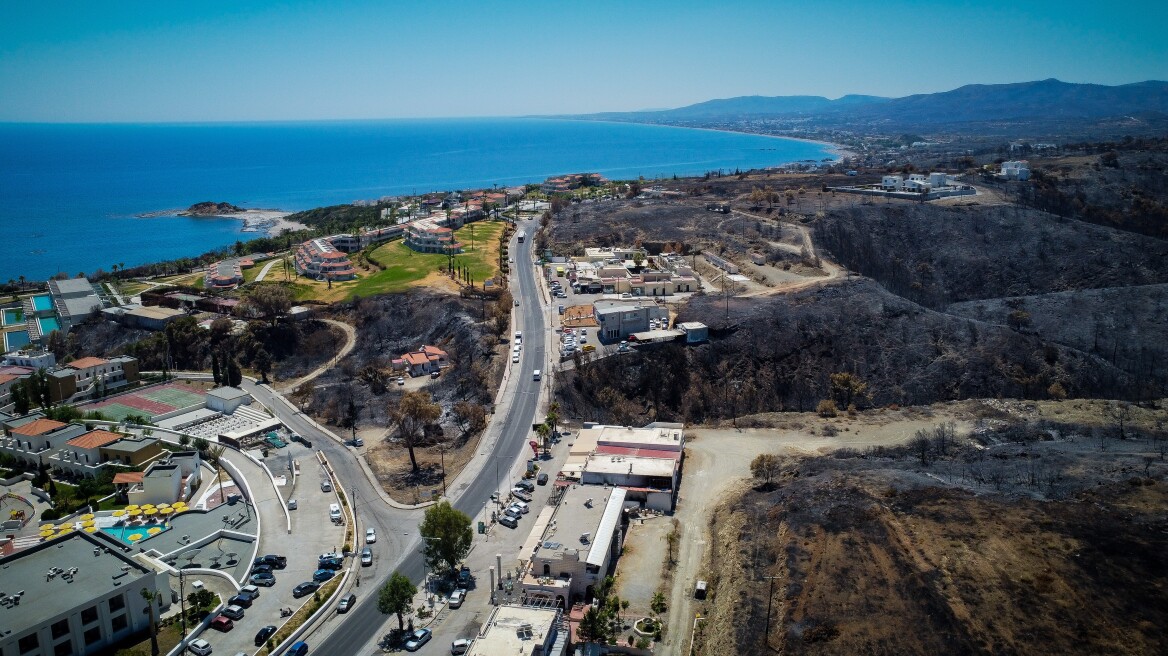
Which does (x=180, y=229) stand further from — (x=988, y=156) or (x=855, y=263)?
(x=988, y=156)

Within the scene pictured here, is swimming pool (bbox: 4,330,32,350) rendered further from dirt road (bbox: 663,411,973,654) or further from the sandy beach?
dirt road (bbox: 663,411,973,654)

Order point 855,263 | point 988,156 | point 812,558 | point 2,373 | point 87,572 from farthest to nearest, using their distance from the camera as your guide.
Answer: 1. point 988,156
2. point 855,263
3. point 2,373
4. point 812,558
5. point 87,572

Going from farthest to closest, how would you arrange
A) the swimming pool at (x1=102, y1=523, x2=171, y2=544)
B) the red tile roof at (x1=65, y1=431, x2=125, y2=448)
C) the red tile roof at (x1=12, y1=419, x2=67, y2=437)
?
the red tile roof at (x1=12, y1=419, x2=67, y2=437) < the red tile roof at (x1=65, y1=431, x2=125, y2=448) < the swimming pool at (x1=102, y1=523, x2=171, y2=544)

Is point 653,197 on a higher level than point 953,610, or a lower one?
higher

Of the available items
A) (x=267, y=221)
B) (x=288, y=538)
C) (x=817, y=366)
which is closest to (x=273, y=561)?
(x=288, y=538)

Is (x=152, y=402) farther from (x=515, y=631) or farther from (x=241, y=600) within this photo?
(x=515, y=631)

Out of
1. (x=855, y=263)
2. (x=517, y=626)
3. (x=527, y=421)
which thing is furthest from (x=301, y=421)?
(x=855, y=263)

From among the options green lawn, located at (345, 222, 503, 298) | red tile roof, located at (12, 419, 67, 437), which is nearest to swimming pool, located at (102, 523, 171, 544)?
red tile roof, located at (12, 419, 67, 437)
